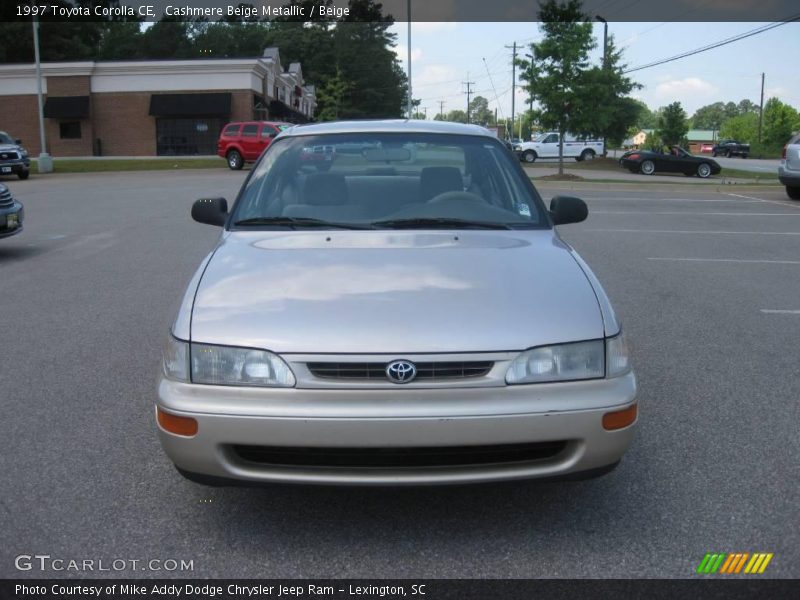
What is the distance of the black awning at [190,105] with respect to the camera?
45.1 meters

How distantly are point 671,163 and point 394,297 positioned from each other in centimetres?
3338

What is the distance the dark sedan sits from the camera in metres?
33.8

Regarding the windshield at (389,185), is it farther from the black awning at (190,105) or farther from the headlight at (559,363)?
the black awning at (190,105)

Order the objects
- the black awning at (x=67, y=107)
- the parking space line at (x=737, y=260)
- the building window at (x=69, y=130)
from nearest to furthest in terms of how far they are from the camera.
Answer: the parking space line at (x=737, y=260), the black awning at (x=67, y=107), the building window at (x=69, y=130)

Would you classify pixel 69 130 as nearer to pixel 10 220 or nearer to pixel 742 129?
pixel 10 220

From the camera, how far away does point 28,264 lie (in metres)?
10.2

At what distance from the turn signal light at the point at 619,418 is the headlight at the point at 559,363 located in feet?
0.50

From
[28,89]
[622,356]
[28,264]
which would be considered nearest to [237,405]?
[622,356]

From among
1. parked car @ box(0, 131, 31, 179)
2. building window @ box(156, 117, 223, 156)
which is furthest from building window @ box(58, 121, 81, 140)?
parked car @ box(0, 131, 31, 179)

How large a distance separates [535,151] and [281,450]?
138 ft

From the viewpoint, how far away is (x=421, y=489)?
301cm

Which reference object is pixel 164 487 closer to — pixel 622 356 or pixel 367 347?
pixel 367 347
